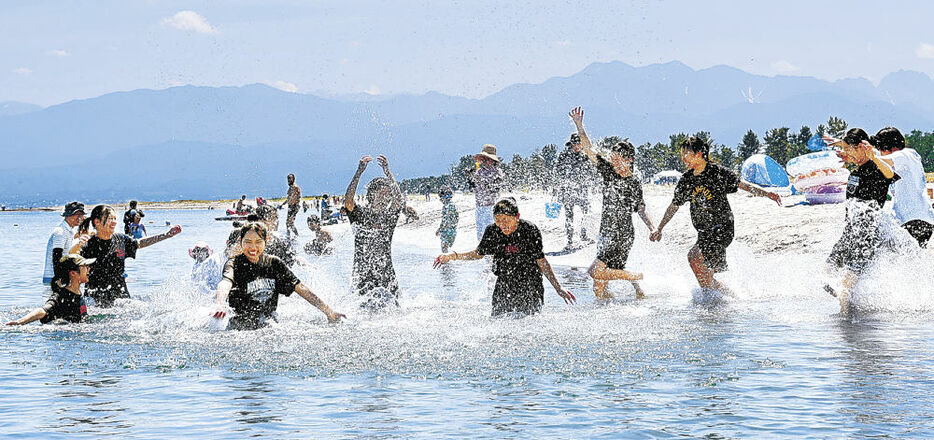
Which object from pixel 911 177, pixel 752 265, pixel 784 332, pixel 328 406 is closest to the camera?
pixel 328 406

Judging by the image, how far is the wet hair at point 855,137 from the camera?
10.3 meters

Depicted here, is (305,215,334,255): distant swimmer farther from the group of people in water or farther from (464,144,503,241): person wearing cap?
(464,144,503,241): person wearing cap

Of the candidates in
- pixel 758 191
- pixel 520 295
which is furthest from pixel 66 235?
pixel 758 191

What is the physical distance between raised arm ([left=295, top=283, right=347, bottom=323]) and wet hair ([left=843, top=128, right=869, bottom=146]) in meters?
5.98

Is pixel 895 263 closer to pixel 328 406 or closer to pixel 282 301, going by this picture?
pixel 328 406

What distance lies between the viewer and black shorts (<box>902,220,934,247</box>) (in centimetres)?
1034

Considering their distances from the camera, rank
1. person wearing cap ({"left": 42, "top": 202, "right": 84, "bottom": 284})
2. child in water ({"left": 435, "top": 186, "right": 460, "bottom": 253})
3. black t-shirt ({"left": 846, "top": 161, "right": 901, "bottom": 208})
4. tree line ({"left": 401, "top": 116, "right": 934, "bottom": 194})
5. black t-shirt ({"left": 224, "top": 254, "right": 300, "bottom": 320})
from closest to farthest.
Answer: black t-shirt ({"left": 224, "top": 254, "right": 300, "bottom": 320}) < black t-shirt ({"left": 846, "top": 161, "right": 901, "bottom": 208}) < person wearing cap ({"left": 42, "top": 202, "right": 84, "bottom": 284}) < child in water ({"left": 435, "top": 186, "right": 460, "bottom": 253}) < tree line ({"left": 401, "top": 116, "right": 934, "bottom": 194})

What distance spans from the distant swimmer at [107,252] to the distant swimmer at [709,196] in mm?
6545

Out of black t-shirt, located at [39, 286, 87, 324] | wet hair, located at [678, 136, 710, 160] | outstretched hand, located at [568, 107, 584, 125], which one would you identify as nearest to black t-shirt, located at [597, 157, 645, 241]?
outstretched hand, located at [568, 107, 584, 125]

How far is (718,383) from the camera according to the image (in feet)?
23.8

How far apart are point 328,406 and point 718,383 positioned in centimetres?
305

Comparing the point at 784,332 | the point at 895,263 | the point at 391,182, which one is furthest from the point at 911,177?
the point at 391,182

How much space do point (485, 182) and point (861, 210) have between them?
8.26m

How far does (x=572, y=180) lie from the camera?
829 inches
